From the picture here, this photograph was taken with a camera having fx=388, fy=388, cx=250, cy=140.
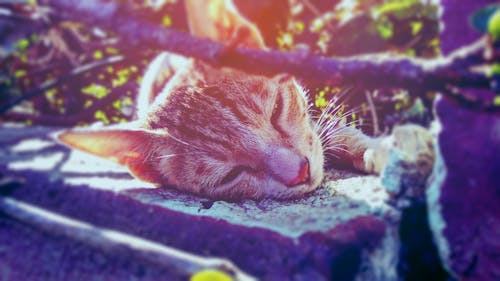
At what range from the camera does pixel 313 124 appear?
56 cm

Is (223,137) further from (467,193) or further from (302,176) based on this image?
(467,193)

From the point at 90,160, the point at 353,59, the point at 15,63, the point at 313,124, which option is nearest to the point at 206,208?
the point at 313,124

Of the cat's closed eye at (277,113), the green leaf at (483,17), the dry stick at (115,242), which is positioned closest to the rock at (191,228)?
the dry stick at (115,242)

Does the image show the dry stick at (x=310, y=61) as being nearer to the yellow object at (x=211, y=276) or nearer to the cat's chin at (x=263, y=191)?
the cat's chin at (x=263, y=191)

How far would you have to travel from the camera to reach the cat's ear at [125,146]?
0.67m

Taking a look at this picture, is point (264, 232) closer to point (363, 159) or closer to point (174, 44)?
point (363, 159)

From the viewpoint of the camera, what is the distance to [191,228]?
0.66 metres

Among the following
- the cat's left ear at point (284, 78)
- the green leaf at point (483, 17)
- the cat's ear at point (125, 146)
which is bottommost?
the cat's ear at point (125, 146)

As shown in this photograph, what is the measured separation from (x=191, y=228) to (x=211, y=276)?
120mm

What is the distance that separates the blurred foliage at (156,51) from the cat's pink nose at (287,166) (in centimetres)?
8

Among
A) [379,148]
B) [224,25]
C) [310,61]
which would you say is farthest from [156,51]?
[379,148]

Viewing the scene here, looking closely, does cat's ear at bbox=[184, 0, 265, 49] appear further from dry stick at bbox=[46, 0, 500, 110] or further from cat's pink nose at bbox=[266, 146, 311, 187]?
cat's pink nose at bbox=[266, 146, 311, 187]

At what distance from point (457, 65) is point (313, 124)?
8.1 inches

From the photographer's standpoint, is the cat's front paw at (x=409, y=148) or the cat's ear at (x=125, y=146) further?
the cat's ear at (x=125, y=146)
